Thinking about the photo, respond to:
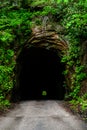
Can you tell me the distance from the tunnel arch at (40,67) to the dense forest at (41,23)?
0.75 metres

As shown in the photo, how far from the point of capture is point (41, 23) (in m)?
16.6

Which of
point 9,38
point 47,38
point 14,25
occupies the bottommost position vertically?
point 47,38

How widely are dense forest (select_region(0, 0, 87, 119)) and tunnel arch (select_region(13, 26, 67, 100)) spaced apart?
0.75 metres

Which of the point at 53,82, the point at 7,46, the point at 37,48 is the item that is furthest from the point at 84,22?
the point at 53,82

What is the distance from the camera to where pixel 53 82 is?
27.9 metres

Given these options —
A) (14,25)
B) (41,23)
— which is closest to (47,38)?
(41,23)

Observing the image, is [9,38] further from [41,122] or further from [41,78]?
[41,78]

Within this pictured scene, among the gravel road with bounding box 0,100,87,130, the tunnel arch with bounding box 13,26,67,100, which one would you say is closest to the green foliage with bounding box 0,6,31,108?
the tunnel arch with bounding box 13,26,67,100

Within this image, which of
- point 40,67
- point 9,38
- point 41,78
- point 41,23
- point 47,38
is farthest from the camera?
point 41,78

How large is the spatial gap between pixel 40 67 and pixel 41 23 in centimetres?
994

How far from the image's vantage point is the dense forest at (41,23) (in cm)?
1380

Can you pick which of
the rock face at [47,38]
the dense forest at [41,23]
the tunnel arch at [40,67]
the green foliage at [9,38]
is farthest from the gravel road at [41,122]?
the rock face at [47,38]

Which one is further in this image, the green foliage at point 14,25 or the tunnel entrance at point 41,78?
the tunnel entrance at point 41,78

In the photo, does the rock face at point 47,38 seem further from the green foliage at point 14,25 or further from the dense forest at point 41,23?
the green foliage at point 14,25
